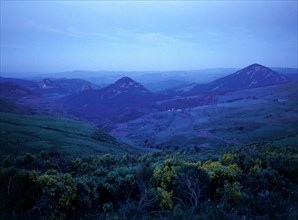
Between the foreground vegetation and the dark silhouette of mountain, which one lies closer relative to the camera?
the foreground vegetation

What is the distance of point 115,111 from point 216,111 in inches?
2824

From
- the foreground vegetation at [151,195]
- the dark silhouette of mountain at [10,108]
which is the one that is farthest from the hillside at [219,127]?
the foreground vegetation at [151,195]

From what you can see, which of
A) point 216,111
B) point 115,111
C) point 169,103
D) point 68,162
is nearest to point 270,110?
point 216,111

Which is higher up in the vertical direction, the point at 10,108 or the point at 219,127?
the point at 10,108

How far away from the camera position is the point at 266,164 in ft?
49.5

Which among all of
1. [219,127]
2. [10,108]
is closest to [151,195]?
[219,127]

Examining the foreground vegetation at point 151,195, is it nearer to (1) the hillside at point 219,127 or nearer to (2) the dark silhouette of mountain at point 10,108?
(1) the hillside at point 219,127

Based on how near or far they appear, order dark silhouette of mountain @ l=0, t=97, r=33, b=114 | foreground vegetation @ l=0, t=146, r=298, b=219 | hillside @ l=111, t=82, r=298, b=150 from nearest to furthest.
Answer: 1. foreground vegetation @ l=0, t=146, r=298, b=219
2. hillside @ l=111, t=82, r=298, b=150
3. dark silhouette of mountain @ l=0, t=97, r=33, b=114

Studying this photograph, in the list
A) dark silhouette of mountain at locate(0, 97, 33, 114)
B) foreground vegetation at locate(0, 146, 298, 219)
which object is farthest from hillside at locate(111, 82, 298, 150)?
foreground vegetation at locate(0, 146, 298, 219)

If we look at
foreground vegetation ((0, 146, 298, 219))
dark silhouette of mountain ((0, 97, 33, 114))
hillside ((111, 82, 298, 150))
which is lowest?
hillside ((111, 82, 298, 150))

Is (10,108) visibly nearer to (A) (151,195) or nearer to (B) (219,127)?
(B) (219,127)

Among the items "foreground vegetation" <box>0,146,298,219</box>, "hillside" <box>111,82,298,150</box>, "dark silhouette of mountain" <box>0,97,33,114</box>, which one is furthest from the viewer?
"dark silhouette of mountain" <box>0,97,33,114</box>

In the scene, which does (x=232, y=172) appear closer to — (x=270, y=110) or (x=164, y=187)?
(x=164, y=187)

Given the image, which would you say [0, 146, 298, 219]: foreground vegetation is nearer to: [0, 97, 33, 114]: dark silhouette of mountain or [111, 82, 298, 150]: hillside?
[111, 82, 298, 150]: hillside
